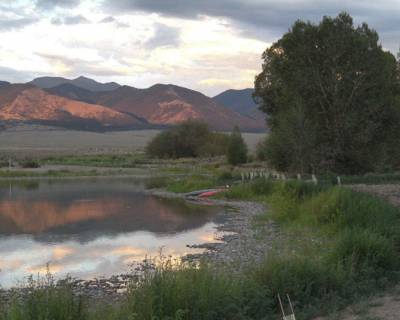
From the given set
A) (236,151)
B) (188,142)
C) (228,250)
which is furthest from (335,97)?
(188,142)

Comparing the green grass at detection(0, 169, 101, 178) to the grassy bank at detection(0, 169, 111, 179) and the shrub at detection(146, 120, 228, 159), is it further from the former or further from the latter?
the shrub at detection(146, 120, 228, 159)

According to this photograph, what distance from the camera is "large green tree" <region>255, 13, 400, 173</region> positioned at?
3769cm

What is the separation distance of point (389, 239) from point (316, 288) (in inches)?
146

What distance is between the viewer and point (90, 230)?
2489 cm

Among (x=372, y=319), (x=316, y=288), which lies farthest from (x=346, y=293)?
(x=372, y=319)

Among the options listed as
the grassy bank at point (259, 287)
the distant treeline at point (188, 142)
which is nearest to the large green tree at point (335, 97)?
the grassy bank at point (259, 287)

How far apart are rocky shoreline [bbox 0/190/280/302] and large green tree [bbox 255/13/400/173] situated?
314 inches

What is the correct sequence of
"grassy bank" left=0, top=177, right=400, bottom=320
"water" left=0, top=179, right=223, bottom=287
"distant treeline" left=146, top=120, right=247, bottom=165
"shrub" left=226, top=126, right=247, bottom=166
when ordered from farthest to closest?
1. "distant treeline" left=146, top=120, right=247, bottom=165
2. "shrub" left=226, top=126, right=247, bottom=166
3. "water" left=0, top=179, right=223, bottom=287
4. "grassy bank" left=0, top=177, right=400, bottom=320

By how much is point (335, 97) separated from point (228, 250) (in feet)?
72.1

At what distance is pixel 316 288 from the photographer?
11641mm

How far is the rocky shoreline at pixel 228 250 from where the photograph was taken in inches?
529

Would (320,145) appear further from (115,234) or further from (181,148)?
(181,148)

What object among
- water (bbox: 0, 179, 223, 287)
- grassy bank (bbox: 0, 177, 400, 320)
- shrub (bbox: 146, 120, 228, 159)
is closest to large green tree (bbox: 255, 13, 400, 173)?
water (bbox: 0, 179, 223, 287)

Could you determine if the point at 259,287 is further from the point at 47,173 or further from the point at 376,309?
the point at 47,173
